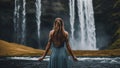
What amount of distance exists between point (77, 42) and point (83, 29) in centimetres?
709

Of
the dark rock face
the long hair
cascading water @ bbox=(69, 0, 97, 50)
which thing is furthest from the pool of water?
cascading water @ bbox=(69, 0, 97, 50)

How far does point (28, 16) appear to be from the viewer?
120312mm

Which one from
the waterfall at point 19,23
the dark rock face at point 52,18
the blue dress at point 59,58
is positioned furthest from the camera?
the waterfall at point 19,23

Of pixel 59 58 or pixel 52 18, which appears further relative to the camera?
pixel 52 18

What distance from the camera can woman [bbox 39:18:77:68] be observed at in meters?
13.9

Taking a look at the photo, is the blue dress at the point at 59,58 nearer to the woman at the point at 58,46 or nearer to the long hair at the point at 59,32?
the woman at the point at 58,46

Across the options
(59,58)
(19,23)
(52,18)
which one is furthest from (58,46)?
(19,23)

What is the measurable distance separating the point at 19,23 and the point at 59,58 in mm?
109762

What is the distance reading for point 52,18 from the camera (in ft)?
403

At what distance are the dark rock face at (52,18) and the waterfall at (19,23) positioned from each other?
155 cm

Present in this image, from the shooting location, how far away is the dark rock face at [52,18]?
119m

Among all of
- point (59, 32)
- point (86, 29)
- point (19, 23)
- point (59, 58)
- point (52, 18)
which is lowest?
point (86, 29)

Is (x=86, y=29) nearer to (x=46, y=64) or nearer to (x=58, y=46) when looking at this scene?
(x=46, y=64)

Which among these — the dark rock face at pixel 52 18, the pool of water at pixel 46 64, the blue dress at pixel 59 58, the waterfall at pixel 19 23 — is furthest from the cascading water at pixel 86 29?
the blue dress at pixel 59 58
